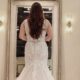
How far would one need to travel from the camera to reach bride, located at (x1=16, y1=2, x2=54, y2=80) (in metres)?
2.90

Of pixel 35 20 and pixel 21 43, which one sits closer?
pixel 35 20

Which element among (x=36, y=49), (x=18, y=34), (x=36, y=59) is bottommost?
(x=36, y=59)

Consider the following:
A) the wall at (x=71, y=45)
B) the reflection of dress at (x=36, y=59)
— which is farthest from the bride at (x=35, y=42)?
the wall at (x=71, y=45)

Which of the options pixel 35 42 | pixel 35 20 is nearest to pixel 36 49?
pixel 35 42

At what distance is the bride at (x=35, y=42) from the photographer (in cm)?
290

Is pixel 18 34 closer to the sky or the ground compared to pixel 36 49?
closer to the sky

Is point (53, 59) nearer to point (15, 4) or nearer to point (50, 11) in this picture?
point (50, 11)

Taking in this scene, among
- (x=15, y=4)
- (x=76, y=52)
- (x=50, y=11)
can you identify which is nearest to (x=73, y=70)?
(x=76, y=52)

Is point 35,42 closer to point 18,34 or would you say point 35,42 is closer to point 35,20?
point 35,20

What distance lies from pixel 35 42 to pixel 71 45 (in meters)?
1.04

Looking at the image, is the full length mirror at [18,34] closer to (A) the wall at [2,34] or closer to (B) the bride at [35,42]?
(A) the wall at [2,34]

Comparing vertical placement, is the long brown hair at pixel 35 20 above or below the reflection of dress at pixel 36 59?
above

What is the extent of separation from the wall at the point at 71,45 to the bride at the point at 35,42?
0.86 metres

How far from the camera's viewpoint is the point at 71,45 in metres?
3.82
